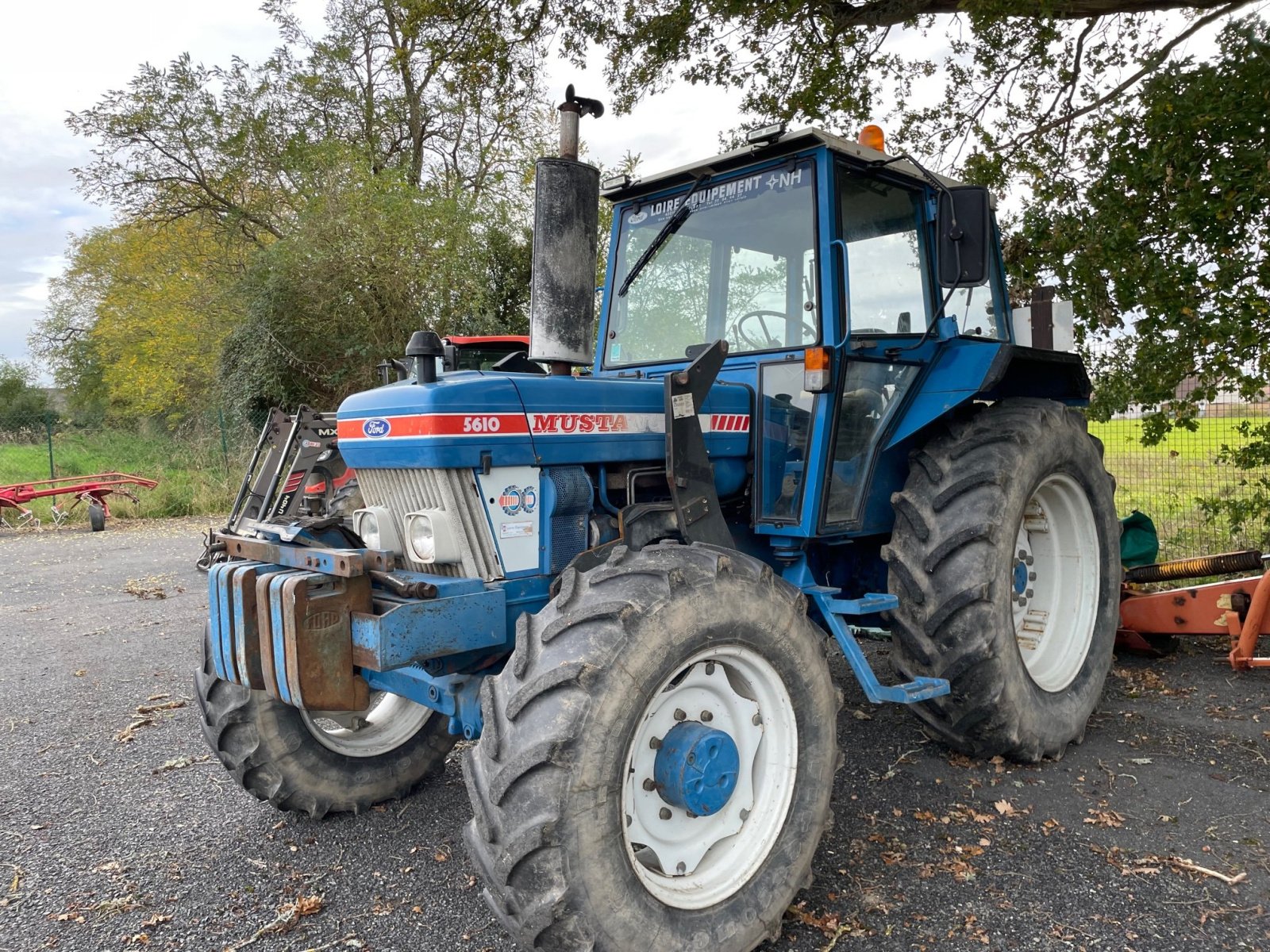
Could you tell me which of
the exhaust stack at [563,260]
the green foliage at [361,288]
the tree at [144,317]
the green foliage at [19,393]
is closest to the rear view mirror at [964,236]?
the exhaust stack at [563,260]

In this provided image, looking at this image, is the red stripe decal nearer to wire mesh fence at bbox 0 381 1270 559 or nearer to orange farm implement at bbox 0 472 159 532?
wire mesh fence at bbox 0 381 1270 559

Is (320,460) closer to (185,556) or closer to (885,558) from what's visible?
(185,556)

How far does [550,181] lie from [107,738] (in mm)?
3364

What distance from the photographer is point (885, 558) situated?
10.6 ft

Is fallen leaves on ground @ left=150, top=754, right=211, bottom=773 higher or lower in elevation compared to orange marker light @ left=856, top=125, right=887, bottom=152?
lower

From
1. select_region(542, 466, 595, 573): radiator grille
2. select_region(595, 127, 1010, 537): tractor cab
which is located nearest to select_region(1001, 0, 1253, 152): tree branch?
select_region(595, 127, 1010, 537): tractor cab

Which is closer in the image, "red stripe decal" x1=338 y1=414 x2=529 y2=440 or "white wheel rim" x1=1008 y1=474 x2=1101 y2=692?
"red stripe decal" x1=338 y1=414 x2=529 y2=440

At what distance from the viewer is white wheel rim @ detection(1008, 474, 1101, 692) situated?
3.83 m

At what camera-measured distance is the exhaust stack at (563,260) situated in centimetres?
299

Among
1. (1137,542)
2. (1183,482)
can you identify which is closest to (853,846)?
(1137,542)

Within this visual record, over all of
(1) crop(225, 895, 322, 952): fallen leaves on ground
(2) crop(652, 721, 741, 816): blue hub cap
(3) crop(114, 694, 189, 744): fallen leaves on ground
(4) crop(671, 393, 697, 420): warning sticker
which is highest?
(4) crop(671, 393, 697, 420): warning sticker

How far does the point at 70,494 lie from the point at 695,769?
13.8 meters

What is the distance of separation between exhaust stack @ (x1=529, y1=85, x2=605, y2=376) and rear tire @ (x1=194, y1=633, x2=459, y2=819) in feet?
4.92

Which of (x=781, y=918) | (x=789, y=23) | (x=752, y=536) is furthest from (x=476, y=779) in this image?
(x=789, y=23)
